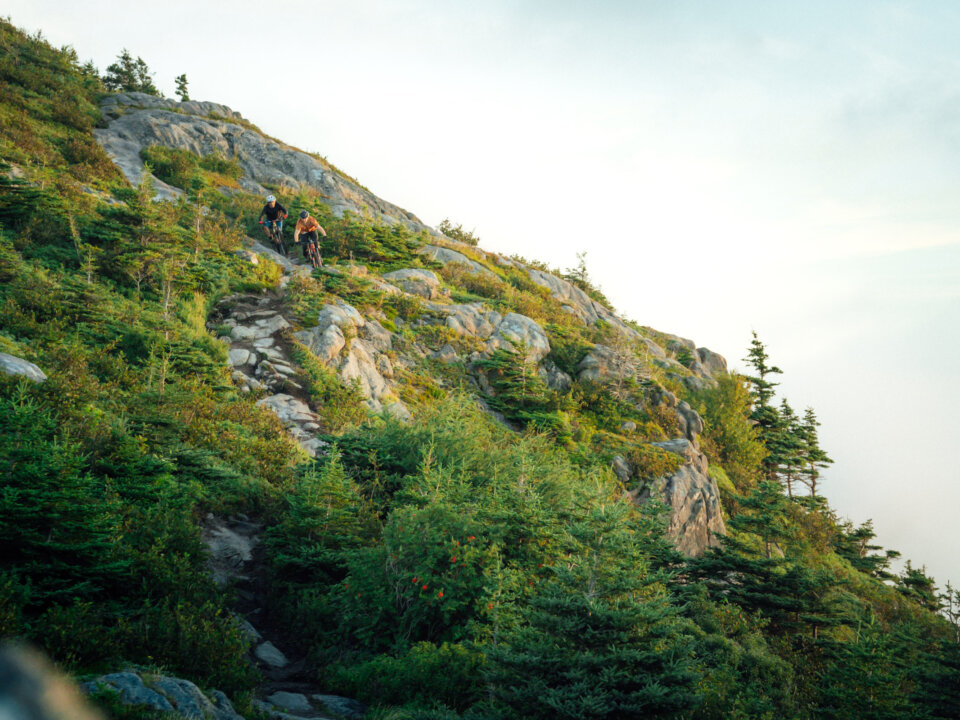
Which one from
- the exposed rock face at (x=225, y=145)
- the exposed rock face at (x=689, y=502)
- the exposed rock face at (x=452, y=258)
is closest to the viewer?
the exposed rock face at (x=689, y=502)

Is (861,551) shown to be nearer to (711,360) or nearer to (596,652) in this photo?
(711,360)

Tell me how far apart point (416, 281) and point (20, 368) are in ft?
51.7

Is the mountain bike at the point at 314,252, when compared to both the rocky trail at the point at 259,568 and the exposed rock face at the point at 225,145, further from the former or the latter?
the exposed rock face at the point at 225,145

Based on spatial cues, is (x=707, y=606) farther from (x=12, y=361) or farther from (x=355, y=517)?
(x=12, y=361)

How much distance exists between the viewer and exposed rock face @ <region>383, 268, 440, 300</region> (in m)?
23.3

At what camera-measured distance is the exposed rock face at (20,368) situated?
29.7 feet

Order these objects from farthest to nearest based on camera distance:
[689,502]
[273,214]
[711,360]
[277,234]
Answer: [711,360] < [277,234] < [273,214] < [689,502]

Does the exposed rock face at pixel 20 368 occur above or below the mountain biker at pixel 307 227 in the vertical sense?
below

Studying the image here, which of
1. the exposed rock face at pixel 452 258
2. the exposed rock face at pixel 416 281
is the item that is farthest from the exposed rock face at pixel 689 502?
the exposed rock face at pixel 452 258

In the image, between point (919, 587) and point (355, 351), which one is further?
point (919, 587)

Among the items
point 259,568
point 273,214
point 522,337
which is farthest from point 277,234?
point 259,568

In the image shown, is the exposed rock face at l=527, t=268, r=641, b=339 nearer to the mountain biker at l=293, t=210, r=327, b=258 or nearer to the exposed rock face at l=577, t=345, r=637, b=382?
the exposed rock face at l=577, t=345, r=637, b=382

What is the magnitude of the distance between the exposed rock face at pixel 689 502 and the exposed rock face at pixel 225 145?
21.0 metres

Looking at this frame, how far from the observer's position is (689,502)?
18.5 m
